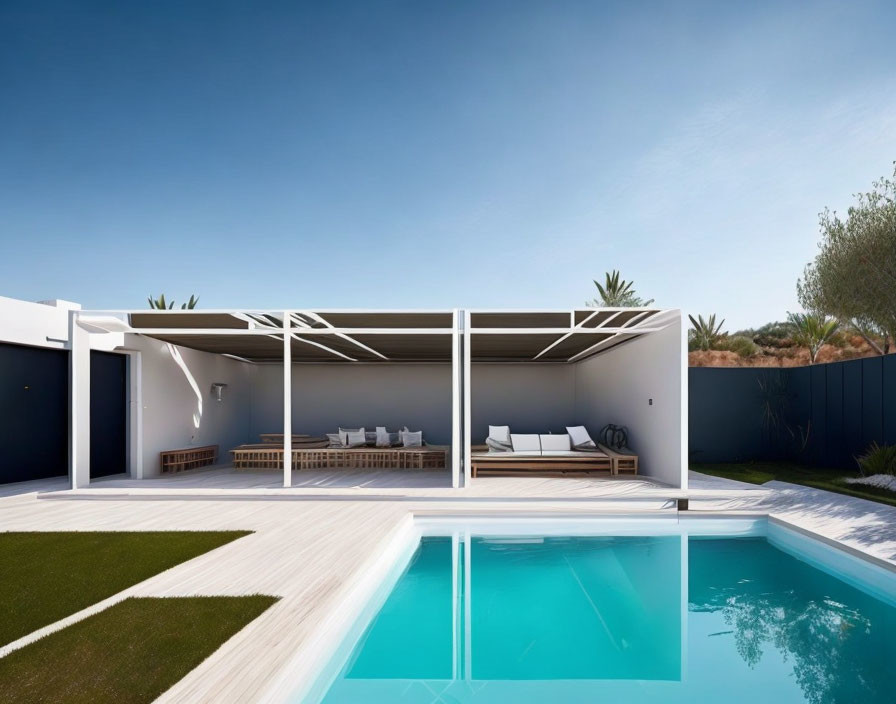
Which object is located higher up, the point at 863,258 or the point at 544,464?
the point at 863,258

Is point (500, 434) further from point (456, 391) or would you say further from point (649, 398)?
point (456, 391)

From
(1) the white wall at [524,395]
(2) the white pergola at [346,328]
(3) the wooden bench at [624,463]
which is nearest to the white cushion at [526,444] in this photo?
(3) the wooden bench at [624,463]

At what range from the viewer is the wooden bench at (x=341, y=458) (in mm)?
11086

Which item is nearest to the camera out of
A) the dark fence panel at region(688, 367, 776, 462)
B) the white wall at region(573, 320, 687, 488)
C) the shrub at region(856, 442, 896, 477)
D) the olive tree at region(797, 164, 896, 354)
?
the white wall at region(573, 320, 687, 488)

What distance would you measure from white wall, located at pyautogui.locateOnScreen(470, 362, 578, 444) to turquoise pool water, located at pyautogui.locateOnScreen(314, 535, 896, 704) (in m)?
8.65

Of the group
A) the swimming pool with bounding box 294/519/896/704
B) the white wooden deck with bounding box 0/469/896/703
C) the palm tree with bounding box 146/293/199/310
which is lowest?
the swimming pool with bounding box 294/519/896/704

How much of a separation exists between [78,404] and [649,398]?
32.1ft

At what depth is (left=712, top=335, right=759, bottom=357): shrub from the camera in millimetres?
28375

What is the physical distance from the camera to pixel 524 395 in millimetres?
14836

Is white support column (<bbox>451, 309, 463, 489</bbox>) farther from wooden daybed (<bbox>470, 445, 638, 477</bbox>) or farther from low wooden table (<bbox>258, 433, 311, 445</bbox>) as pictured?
low wooden table (<bbox>258, 433, 311, 445</bbox>)

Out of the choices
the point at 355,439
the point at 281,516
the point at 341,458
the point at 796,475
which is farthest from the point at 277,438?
the point at 796,475

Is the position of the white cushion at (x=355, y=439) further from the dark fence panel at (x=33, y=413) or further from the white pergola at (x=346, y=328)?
the dark fence panel at (x=33, y=413)

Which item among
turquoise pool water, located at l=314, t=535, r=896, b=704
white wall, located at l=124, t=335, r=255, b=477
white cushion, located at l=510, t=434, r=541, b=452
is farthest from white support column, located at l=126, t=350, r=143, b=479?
white cushion, located at l=510, t=434, r=541, b=452

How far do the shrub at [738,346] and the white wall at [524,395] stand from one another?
18306 millimetres
